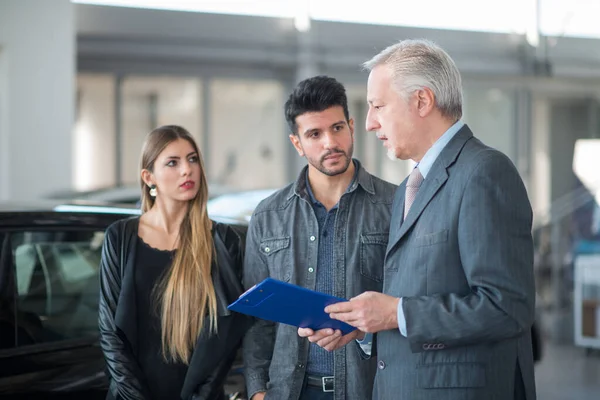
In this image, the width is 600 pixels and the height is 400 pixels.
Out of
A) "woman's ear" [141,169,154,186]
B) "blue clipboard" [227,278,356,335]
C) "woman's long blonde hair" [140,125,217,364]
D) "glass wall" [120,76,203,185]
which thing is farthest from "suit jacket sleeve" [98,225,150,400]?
"glass wall" [120,76,203,185]

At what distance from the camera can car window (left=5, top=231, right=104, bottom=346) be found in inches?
139

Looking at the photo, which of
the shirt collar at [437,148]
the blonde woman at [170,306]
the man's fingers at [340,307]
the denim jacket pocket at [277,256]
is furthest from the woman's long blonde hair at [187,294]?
the shirt collar at [437,148]

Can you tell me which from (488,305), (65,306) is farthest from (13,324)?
(488,305)

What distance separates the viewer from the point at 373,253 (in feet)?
9.73

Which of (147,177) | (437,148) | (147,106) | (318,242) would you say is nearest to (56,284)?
(147,177)

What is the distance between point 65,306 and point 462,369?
2112mm

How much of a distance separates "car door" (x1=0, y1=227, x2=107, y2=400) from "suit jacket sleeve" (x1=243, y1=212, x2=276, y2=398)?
2.52 feet

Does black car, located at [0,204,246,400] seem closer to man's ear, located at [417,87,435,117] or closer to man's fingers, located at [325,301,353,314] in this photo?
man's fingers, located at [325,301,353,314]

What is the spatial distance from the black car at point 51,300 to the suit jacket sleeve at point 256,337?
1.68 ft

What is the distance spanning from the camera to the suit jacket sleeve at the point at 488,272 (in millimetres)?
2119

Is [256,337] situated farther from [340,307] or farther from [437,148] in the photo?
[437,148]

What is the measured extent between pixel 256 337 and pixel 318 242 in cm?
45

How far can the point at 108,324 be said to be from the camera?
3.08 m

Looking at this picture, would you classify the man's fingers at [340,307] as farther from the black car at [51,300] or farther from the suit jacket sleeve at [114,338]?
the black car at [51,300]
